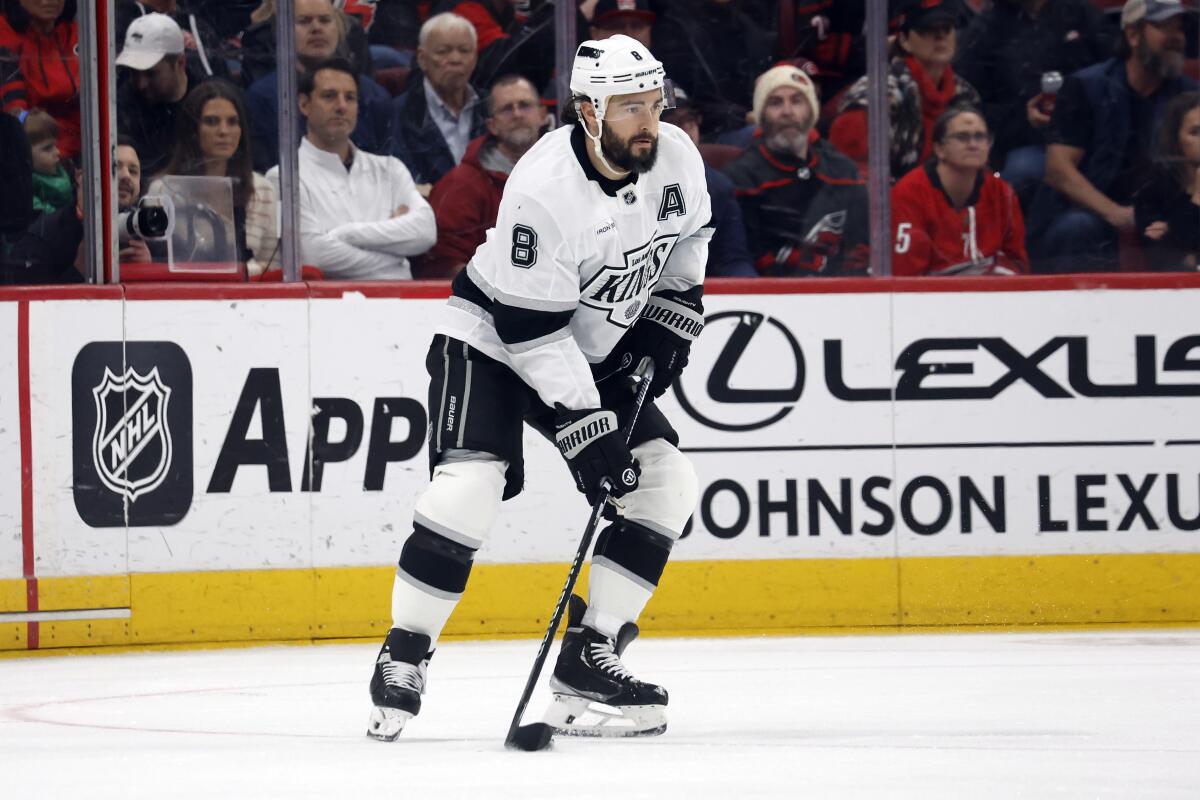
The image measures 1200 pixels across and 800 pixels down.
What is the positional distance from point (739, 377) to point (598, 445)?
1935 millimetres

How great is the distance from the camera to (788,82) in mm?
5426

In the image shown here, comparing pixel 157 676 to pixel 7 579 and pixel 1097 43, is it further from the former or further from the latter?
pixel 1097 43

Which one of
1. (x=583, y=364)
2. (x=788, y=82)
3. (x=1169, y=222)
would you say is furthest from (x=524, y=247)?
(x=1169, y=222)

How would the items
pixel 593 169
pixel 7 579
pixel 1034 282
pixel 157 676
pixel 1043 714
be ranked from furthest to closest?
pixel 1034 282
pixel 7 579
pixel 157 676
pixel 1043 714
pixel 593 169

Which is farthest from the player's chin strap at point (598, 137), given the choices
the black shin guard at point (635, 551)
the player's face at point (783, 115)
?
the player's face at point (783, 115)

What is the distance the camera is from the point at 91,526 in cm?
500

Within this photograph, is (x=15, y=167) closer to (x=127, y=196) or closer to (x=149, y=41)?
(x=127, y=196)

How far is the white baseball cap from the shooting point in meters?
5.14

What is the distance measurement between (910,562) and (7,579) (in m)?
2.42

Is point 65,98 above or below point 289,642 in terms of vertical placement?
above

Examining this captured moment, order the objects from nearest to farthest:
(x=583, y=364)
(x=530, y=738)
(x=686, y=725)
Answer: (x=530, y=738)
(x=583, y=364)
(x=686, y=725)

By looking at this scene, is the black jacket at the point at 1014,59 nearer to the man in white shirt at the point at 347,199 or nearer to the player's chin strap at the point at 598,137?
the man in white shirt at the point at 347,199

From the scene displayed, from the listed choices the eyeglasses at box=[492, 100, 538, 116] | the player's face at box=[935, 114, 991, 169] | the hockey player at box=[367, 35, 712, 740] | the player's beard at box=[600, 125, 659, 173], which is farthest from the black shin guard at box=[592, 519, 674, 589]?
the player's face at box=[935, 114, 991, 169]

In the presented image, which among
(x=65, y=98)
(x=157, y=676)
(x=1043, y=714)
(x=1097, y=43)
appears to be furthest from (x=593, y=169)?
(x=1097, y=43)
